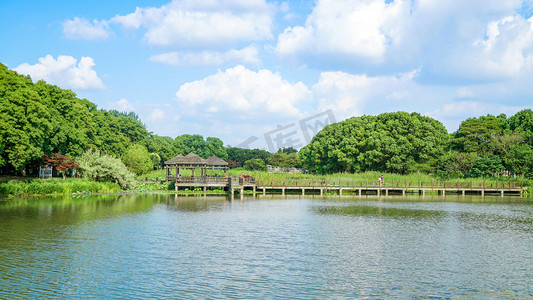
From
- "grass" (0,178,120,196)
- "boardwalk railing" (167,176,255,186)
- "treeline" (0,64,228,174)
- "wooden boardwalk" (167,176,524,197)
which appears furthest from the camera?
"wooden boardwalk" (167,176,524,197)

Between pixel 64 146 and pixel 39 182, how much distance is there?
19.1 feet

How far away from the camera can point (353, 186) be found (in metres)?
48.4

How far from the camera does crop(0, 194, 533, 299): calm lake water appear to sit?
43.2 ft

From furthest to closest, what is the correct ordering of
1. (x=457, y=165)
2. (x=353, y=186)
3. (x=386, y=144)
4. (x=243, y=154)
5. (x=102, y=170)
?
(x=243, y=154), (x=386, y=144), (x=457, y=165), (x=353, y=186), (x=102, y=170)

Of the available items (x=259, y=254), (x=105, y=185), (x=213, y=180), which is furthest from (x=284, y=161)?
(x=259, y=254)

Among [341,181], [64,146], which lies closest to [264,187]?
[341,181]

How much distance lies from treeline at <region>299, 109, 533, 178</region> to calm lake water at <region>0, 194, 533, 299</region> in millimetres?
26316

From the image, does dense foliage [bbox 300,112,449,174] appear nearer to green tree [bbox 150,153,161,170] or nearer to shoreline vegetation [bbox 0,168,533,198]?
shoreline vegetation [bbox 0,168,533,198]

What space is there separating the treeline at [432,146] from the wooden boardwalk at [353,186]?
12.4ft

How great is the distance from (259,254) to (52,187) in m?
28.7

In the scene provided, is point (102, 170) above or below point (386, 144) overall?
below

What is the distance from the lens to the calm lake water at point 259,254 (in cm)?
1317

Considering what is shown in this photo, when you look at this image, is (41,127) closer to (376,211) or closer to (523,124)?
(376,211)

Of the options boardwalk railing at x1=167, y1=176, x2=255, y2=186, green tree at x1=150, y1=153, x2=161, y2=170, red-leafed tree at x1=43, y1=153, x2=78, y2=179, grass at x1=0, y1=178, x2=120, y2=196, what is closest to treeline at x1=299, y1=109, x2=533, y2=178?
boardwalk railing at x1=167, y1=176, x2=255, y2=186
